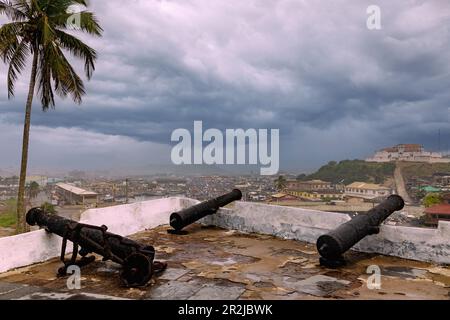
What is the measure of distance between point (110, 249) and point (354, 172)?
19.7 metres

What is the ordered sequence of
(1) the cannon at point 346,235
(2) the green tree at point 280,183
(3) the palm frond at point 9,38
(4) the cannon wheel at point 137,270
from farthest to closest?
(2) the green tree at point 280,183, (3) the palm frond at point 9,38, (1) the cannon at point 346,235, (4) the cannon wheel at point 137,270

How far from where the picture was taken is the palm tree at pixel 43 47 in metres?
11.3

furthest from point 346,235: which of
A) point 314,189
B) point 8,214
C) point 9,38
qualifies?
point 8,214

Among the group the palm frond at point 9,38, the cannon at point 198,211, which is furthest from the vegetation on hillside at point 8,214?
the cannon at point 198,211

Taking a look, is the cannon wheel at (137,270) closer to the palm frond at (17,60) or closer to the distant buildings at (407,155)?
the palm frond at (17,60)

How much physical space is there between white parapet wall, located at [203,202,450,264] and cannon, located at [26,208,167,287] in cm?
372

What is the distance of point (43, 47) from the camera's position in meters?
11.6

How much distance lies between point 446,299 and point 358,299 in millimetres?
1197

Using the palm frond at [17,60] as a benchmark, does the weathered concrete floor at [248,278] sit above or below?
below

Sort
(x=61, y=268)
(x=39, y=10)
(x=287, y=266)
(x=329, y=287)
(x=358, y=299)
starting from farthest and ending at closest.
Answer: (x=39, y=10) → (x=287, y=266) → (x=61, y=268) → (x=329, y=287) → (x=358, y=299)

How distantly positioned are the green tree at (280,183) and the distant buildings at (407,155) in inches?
433
